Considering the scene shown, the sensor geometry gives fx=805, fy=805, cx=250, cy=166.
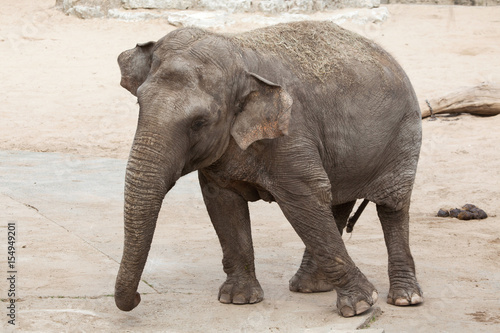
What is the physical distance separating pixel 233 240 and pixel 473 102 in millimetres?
8010

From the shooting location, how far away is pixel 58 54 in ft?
58.1

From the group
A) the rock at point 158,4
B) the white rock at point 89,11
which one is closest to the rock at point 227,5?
the rock at point 158,4

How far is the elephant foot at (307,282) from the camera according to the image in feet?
18.8

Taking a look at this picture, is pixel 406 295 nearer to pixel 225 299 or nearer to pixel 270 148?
pixel 225 299

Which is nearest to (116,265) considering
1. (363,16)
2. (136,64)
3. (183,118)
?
(136,64)

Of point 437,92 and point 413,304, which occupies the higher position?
point 413,304

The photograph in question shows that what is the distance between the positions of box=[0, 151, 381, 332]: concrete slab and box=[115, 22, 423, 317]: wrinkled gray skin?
0.90ft

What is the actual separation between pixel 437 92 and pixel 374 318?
998 cm

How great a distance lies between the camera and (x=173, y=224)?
7926 millimetres

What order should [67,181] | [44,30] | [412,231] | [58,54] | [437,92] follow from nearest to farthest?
1. [412,231]
2. [67,181]
3. [437,92]
4. [58,54]
5. [44,30]

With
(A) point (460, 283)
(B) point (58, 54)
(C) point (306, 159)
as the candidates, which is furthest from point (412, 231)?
(B) point (58, 54)

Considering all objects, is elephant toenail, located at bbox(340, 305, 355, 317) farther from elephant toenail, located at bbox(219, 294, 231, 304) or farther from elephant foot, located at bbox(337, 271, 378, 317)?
elephant toenail, located at bbox(219, 294, 231, 304)

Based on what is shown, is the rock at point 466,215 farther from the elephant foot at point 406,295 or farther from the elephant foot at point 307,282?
the elephant foot at point 307,282

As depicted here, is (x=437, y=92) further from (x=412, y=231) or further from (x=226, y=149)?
(x=226, y=149)
